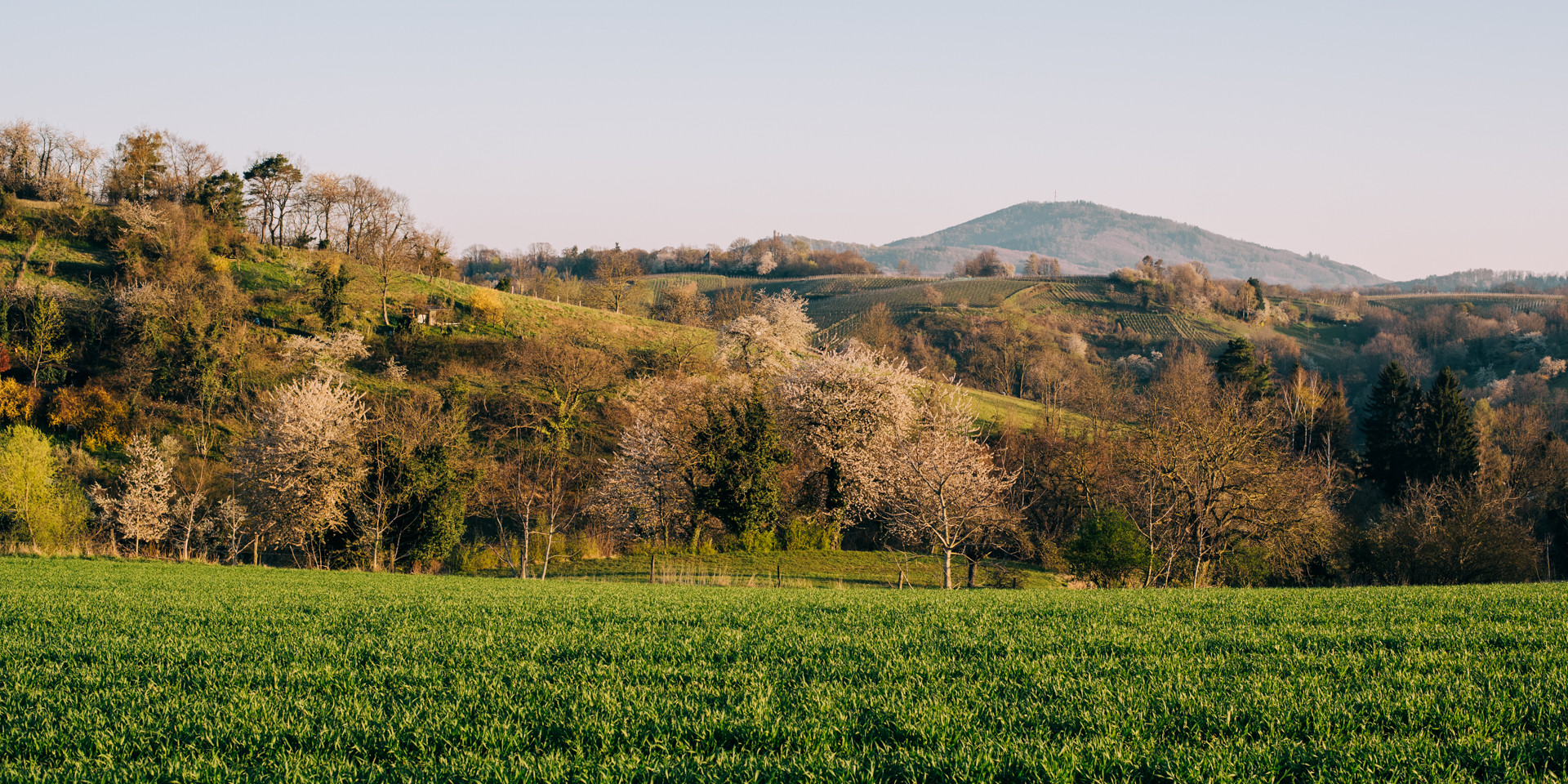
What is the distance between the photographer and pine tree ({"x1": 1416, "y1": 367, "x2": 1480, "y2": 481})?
200ft

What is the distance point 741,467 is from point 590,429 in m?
24.7

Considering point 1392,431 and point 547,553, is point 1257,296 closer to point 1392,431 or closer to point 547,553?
point 1392,431

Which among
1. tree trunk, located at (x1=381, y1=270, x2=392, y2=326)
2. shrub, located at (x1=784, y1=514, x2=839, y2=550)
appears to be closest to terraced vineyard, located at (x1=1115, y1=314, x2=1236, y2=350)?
shrub, located at (x1=784, y1=514, x2=839, y2=550)

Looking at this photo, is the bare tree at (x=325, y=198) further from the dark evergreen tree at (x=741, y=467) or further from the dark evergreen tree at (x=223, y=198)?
the dark evergreen tree at (x=741, y=467)

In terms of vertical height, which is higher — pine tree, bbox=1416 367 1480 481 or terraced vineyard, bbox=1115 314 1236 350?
terraced vineyard, bbox=1115 314 1236 350

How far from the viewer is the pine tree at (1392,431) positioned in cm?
6388

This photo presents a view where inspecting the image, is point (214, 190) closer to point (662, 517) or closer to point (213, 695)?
point (662, 517)

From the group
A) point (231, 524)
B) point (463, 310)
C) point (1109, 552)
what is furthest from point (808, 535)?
point (463, 310)

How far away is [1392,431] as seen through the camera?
221 feet

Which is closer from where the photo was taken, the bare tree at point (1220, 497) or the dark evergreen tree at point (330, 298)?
the bare tree at point (1220, 497)

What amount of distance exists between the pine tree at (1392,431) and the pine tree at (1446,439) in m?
0.92

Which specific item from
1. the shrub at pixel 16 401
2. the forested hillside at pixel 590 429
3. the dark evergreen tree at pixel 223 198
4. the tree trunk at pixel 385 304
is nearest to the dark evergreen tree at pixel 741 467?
the forested hillside at pixel 590 429

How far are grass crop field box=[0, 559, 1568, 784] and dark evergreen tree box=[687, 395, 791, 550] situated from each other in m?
28.4

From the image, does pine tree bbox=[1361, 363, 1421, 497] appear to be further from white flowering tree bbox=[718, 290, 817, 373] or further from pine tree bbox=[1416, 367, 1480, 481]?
white flowering tree bbox=[718, 290, 817, 373]
